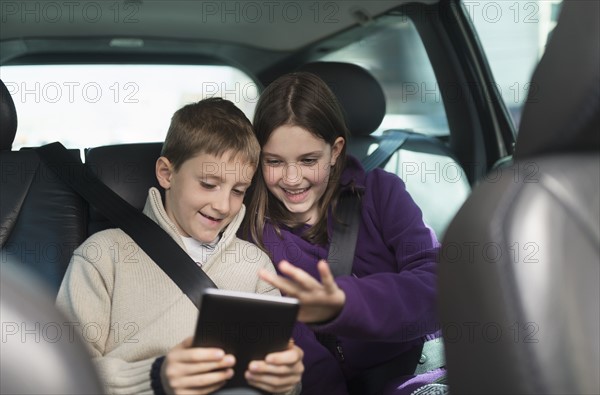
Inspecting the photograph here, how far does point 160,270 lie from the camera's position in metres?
1.78

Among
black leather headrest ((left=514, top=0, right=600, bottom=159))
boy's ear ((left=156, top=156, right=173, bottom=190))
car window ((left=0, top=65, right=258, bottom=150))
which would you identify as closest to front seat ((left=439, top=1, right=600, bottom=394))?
black leather headrest ((left=514, top=0, right=600, bottom=159))

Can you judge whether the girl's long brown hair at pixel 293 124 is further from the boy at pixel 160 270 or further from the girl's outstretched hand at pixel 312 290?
the girl's outstretched hand at pixel 312 290

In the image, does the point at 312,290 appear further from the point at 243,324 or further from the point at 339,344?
the point at 339,344

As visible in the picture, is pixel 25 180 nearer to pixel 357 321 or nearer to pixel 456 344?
pixel 357 321

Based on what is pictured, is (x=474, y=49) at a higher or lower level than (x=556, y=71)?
higher

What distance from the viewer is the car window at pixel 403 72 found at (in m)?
3.32

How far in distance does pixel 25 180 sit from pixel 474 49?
69.6 inches

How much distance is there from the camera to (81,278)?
1.68 m

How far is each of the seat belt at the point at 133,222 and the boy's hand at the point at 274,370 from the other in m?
0.35

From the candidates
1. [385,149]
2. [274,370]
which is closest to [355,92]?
[385,149]

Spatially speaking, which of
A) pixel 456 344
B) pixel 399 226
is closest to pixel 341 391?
pixel 399 226

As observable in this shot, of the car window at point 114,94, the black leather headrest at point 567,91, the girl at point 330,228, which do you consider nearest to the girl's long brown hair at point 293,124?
the girl at point 330,228

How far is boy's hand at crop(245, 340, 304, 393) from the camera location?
Answer: 54.4 inches

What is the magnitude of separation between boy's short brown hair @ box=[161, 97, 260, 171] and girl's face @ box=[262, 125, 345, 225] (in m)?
0.08
